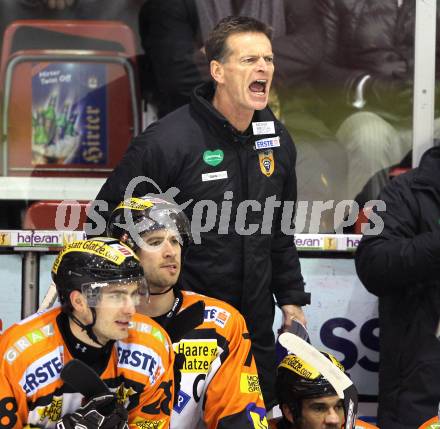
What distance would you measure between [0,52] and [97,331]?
7.65 feet

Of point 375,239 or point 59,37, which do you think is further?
point 59,37

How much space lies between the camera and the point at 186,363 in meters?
4.08

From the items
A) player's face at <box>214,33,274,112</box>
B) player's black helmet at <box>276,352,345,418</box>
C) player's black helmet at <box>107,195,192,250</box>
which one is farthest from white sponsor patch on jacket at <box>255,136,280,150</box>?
player's black helmet at <box>276,352,345,418</box>

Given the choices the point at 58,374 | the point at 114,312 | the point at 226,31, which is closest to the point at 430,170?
the point at 226,31

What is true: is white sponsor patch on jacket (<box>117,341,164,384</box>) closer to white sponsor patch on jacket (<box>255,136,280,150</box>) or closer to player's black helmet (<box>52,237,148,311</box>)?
player's black helmet (<box>52,237,148,311</box>)

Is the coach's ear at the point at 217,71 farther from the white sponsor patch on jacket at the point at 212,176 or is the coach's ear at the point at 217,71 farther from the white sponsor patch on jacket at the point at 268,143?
the white sponsor patch on jacket at the point at 212,176

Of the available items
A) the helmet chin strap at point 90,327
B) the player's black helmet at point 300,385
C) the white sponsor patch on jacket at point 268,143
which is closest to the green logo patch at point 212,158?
the white sponsor patch on jacket at point 268,143

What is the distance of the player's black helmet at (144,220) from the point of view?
403cm

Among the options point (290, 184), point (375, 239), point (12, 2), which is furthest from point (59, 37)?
point (375, 239)

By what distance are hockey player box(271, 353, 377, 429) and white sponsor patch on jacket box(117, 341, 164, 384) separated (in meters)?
1.04

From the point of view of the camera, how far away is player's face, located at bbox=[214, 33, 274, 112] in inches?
181

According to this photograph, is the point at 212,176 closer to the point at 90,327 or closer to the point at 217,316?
the point at 217,316

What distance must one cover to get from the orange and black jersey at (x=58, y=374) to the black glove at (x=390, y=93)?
2.26 metres

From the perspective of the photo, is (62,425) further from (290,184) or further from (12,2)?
(12,2)
